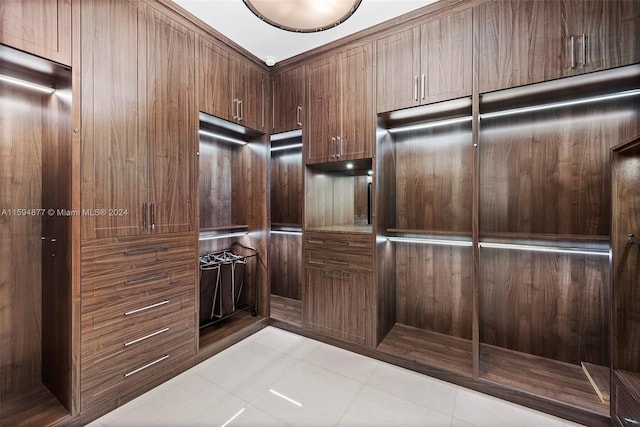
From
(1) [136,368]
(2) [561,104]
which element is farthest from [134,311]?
(2) [561,104]

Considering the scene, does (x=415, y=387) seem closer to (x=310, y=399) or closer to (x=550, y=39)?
(x=310, y=399)

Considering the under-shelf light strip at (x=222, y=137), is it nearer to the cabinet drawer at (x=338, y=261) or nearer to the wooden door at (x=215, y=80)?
the wooden door at (x=215, y=80)

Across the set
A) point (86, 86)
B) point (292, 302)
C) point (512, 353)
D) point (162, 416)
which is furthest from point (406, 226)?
point (86, 86)

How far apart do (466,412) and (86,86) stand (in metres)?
3.30

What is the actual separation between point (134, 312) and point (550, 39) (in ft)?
11.4

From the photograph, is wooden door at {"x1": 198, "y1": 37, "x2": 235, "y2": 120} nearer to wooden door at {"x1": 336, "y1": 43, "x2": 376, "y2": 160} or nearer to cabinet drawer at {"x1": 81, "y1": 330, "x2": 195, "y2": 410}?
wooden door at {"x1": 336, "y1": 43, "x2": 376, "y2": 160}

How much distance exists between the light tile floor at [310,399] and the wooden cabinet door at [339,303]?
262mm

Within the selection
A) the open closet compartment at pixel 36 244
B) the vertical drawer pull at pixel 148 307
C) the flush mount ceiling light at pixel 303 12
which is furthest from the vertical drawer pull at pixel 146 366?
the flush mount ceiling light at pixel 303 12

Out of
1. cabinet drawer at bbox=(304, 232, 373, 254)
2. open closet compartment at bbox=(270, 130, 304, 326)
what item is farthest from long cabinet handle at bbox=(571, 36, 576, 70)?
open closet compartment at bbox=(270, 130, 304, 326)

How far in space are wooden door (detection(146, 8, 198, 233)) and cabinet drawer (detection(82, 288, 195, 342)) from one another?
0.52m

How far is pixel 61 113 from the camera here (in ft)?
5.68

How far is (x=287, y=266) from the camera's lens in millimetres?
3758

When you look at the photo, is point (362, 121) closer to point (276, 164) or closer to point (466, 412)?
point (276, 164)

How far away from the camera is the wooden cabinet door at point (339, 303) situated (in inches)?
98.6
